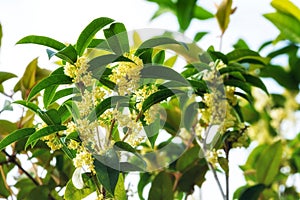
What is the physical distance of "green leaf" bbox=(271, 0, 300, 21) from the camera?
4.36 feet

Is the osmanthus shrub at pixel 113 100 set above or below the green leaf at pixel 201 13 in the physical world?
below

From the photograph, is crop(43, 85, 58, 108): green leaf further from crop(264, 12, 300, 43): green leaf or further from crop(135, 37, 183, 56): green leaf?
crop(264, 12, 300, 43): green leaf

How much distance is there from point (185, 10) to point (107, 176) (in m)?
0.97

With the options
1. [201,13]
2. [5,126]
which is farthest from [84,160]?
[201,13]

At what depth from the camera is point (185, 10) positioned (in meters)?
1.53

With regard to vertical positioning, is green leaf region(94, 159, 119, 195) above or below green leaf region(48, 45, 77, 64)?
below

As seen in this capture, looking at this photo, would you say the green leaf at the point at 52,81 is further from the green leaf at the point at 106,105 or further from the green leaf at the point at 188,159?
the green leaf at the point at 188,159

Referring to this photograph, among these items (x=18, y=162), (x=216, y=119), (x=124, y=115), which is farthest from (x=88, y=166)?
(x=18, y=162)

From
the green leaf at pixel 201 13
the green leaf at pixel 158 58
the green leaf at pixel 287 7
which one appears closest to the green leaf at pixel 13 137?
the green leaf at pixel 158 58

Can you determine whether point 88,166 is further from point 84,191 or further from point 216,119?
point 216,119

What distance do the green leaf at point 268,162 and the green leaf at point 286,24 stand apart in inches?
13.9

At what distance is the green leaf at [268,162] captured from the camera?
3.92 feet

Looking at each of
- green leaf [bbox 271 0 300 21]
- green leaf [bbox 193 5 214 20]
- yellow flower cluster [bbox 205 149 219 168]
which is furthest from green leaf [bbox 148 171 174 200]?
green leaf [bbox 193 5 214 20]

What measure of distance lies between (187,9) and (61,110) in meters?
0.88
